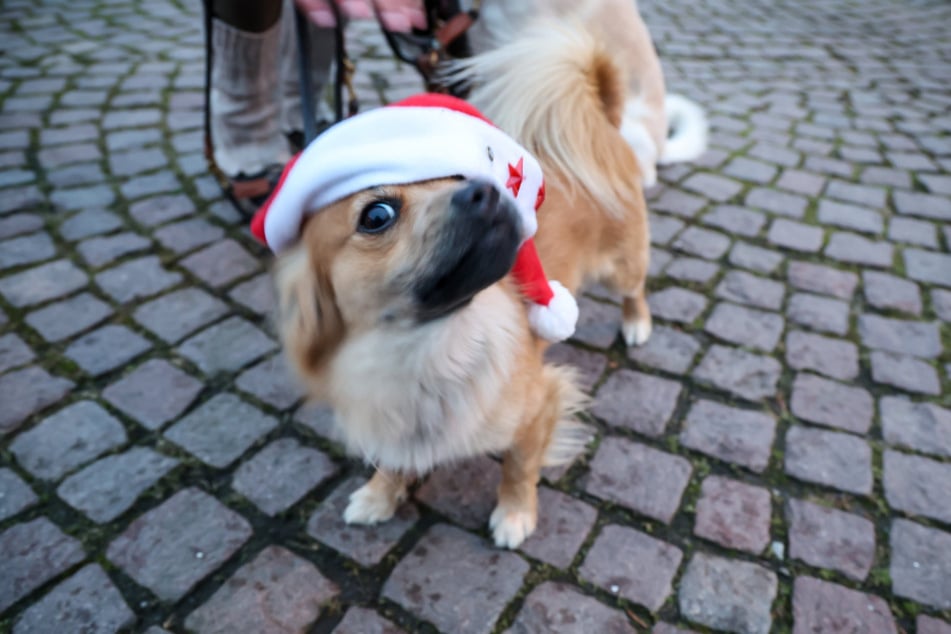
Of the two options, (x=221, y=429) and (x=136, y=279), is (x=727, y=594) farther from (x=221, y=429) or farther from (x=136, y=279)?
(x=136, y=279)

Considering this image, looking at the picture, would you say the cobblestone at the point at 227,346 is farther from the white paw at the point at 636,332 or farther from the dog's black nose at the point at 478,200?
the dog's black nose at the point at 478,200

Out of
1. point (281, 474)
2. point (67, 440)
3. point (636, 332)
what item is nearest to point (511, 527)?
point (281, 474)

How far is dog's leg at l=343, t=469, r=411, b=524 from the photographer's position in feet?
7.04

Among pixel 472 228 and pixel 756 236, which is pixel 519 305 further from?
pixel 756 236

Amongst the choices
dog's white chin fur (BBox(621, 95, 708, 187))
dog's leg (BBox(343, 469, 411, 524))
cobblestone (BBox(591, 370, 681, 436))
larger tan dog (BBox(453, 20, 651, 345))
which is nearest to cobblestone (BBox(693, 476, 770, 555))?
cobblestone (BBox(591, 370, 681, 436))

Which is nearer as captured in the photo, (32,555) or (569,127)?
(32,555)

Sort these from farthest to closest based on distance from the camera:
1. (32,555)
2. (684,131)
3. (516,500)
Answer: (684,131) < (516,500) < (32,555)

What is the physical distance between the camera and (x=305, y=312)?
1.74 meters

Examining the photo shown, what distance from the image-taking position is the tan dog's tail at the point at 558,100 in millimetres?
2227

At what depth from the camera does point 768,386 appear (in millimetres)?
2670

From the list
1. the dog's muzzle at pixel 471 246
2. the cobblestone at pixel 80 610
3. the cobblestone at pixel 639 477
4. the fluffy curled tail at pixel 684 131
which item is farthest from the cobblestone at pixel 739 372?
the cobblestone at pixel 80 610

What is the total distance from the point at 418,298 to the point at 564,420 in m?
1.07

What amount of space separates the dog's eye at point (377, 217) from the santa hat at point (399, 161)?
0.05 m

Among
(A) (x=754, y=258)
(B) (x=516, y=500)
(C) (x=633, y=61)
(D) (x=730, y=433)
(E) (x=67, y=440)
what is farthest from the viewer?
(C) (x=633, y=61)
